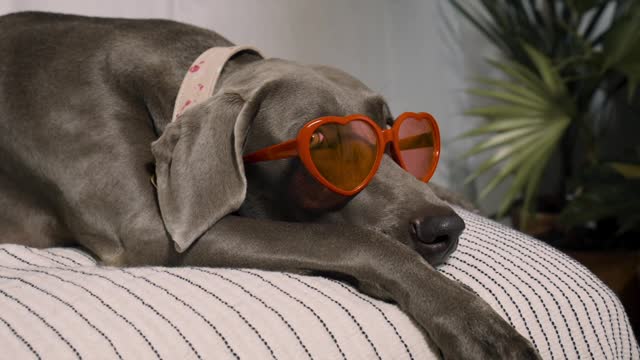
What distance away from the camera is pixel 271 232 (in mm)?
1271

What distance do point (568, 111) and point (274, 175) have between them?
2.29 metres

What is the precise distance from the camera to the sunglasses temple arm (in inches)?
52.2

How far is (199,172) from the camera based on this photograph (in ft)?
4.19

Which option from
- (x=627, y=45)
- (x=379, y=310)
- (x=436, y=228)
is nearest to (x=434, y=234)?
(x=436, y=228)

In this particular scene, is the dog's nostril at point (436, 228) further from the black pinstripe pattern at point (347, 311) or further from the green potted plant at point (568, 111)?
the green potted plant at point (568, 111)

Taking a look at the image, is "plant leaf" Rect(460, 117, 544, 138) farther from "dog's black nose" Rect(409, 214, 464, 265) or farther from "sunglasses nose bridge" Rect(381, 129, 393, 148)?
"dog's black nose" Rect(409, 214, 464, 265)

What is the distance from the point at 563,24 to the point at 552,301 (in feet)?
8.78

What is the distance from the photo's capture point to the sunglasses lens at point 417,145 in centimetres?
142

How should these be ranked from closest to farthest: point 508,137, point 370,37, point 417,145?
point 417,145 < point 508,137 < point 370,37

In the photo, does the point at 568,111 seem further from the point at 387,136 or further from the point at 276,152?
the point at 276,152

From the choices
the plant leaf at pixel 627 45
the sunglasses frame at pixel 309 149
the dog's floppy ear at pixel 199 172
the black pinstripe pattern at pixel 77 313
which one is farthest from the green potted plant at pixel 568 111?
the black pinstripe pattern at pixel 77 313

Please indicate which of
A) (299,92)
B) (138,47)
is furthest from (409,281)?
(138,47)

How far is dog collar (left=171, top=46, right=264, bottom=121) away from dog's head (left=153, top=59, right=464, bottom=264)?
45mm

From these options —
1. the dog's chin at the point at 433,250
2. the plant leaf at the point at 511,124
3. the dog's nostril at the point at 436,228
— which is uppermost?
the dog's nostril at the point at 436,228
